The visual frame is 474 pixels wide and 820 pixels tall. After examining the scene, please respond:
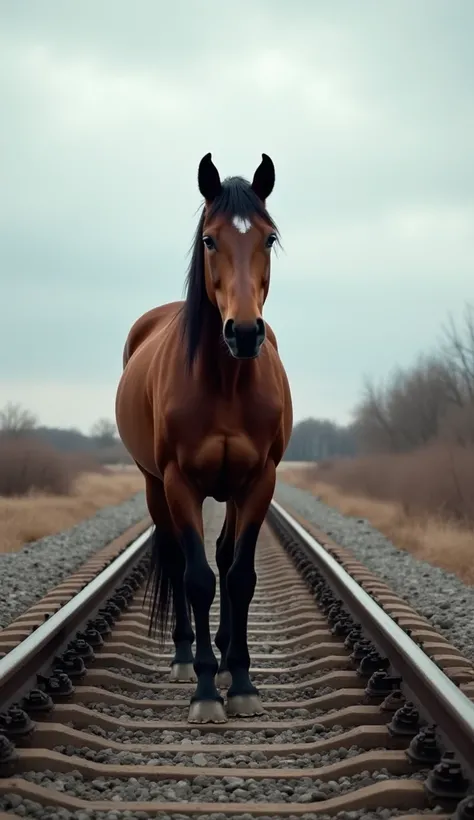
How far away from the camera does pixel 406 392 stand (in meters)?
37.4

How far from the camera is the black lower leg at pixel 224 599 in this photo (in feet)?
16.6

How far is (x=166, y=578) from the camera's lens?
5.66m

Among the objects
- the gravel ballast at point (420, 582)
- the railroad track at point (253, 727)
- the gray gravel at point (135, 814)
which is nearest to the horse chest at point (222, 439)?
the railroad track at point (253, 727)

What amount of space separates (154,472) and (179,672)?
45.2 inches

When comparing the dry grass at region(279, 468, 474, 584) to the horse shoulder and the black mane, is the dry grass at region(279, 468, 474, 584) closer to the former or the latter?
the horse shoulder

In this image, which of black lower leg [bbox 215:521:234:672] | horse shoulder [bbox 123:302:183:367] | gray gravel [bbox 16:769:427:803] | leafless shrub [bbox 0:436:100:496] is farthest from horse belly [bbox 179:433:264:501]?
leafless shrub [bbox 0:436:100:496]

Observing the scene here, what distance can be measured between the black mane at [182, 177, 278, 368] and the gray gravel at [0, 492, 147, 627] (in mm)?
2650

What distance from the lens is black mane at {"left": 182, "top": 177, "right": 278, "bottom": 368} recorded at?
424cm

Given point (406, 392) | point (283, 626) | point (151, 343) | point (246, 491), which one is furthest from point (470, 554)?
point (406, 392)

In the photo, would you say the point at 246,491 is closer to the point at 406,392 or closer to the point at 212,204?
the point at 212,204

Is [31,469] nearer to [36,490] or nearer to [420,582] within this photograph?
[36,490]

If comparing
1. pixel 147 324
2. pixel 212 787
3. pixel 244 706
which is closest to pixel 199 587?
pixel 244 706

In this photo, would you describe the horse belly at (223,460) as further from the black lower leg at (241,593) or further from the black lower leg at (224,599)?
the black lower leg at (224,599)

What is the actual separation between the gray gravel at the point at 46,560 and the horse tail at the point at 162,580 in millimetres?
1102
